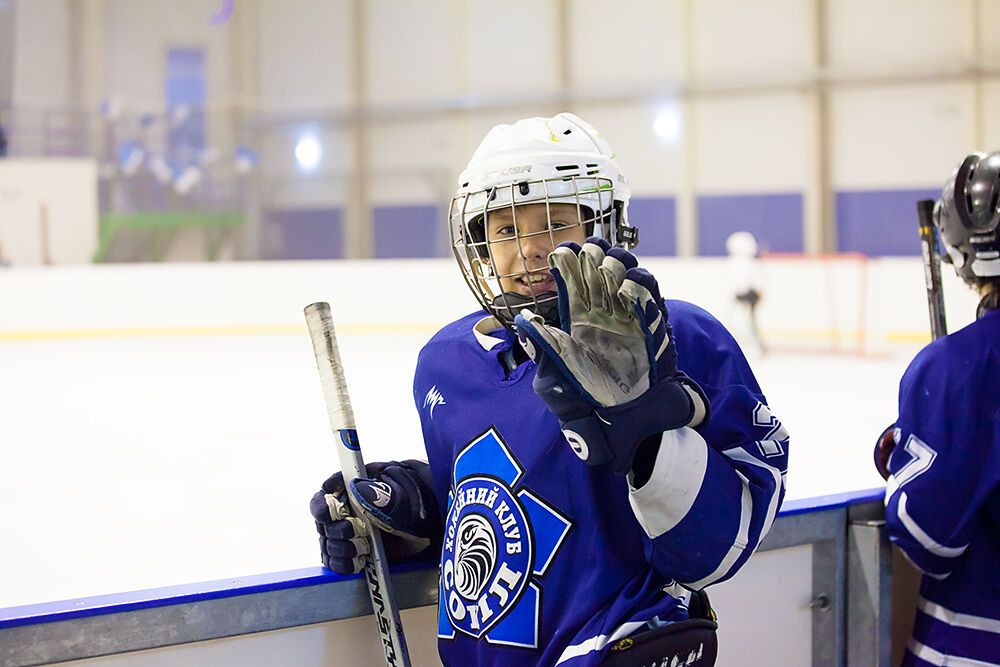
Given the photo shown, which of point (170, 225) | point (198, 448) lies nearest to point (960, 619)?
point (198, 448)

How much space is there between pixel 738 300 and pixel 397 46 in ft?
18.3

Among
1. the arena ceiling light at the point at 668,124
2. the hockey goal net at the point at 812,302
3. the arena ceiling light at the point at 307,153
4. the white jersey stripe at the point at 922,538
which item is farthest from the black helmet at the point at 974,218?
the arena ceiling light at the point at 307,153

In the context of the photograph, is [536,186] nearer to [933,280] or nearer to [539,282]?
[539,282]

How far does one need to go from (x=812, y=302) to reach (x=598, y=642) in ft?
22.4

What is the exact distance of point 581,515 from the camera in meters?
0.98

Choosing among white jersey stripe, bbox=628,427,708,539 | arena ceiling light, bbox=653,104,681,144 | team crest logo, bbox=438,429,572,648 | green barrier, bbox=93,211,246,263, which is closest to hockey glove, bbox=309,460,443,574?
team crest logo, bbox=438,429,572,648

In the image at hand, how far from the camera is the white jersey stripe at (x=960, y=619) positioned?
1.28m

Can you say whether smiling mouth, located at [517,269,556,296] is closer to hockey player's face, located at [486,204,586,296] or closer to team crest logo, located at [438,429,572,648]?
hockey player's face, located at [486,204,586,296]

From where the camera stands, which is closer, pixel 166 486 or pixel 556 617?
pixel 556 617

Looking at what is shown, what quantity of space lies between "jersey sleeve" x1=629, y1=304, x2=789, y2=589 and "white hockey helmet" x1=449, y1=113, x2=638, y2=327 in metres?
0.16

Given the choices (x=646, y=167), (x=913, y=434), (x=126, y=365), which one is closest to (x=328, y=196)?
(x=646, y=167)

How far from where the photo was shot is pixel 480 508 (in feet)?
3.37

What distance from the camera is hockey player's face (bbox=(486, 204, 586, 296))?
1.03 m

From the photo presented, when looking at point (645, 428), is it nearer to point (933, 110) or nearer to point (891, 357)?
point (891, 357)
